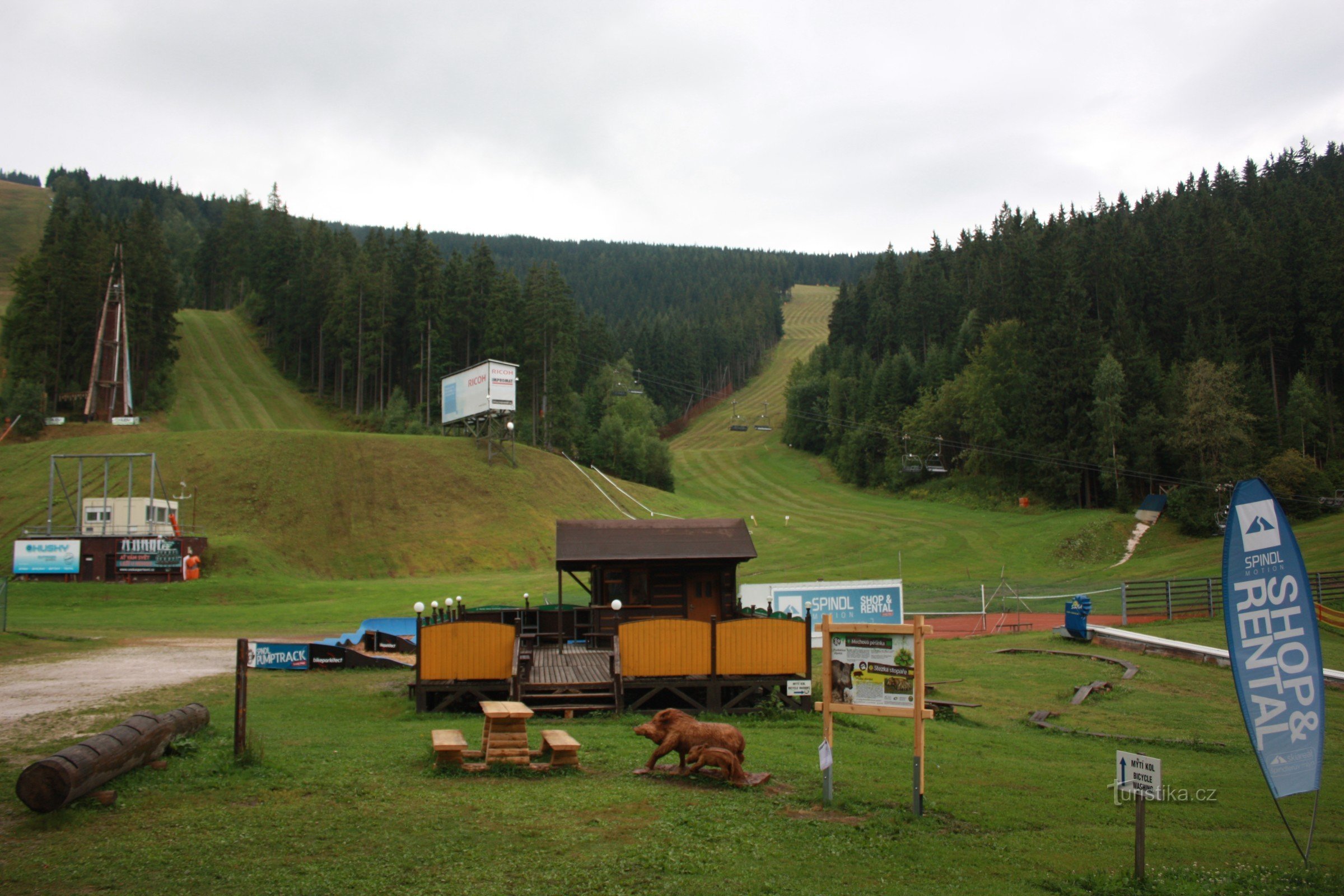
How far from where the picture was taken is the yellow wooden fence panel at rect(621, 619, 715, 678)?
17047 millimetres

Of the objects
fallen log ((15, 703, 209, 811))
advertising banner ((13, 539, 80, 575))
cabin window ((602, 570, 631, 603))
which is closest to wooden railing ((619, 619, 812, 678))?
cabin window ((602, 570, 631, 603))

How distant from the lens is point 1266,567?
26.2ft

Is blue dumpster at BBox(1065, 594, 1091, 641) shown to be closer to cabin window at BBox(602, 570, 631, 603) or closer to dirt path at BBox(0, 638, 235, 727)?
cabin window at BBox(602, 570, 631, 603)

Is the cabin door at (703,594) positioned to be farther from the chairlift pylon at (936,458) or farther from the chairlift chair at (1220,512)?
the chairlift pylon at (936,458)

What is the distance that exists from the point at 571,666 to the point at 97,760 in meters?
10.4

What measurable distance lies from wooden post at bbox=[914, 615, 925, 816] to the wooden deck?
28.3ft

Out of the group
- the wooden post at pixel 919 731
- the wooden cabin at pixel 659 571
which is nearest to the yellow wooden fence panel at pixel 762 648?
the wooden cabin at pixel 659 571

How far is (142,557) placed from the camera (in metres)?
43.3

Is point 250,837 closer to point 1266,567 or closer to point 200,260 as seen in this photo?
point 1266,567

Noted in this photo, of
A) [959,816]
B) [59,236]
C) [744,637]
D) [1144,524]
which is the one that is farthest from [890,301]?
[959,816]

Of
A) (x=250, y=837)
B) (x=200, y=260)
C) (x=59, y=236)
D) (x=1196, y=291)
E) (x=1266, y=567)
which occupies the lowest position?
(x=250, y=837)

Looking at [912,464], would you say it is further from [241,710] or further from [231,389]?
[231,389]

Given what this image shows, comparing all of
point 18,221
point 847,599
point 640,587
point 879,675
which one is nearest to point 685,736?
point 879,675

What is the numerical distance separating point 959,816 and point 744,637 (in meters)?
7.91
